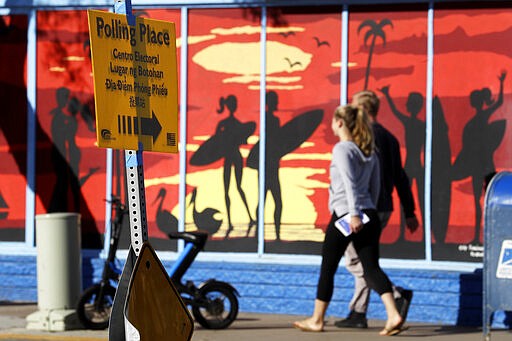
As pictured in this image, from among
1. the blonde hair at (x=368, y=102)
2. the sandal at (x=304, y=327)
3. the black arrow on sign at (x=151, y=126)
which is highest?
the blonde hair at (x=368, y=102)

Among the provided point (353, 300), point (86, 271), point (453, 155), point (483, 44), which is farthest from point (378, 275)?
point (86, 271)

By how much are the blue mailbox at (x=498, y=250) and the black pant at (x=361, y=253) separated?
48.1 inches

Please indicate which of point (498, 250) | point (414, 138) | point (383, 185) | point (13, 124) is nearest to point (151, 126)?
point (498, 250)

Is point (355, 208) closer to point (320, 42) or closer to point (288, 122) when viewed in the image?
point (288, 122)

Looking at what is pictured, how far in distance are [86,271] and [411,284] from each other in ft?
11.0

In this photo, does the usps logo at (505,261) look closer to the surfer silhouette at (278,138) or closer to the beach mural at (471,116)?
the beach mural at (471,116)

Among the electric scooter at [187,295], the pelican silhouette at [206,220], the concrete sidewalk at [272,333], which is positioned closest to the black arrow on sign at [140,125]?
the concrete sidewalk at [272,333]

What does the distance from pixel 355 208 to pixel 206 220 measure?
97.6 inches

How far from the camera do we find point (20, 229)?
39.8 ft

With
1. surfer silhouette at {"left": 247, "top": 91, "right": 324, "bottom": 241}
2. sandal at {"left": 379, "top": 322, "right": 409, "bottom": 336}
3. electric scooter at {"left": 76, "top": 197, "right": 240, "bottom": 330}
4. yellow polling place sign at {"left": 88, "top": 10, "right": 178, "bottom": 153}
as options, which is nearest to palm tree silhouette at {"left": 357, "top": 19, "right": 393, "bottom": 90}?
surfer silhouette at {"left": 247, "top": 91, "right": 324, "bottom": 241}

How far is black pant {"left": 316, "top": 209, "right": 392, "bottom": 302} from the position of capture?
31.4ft

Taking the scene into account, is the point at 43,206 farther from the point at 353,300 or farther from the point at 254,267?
the point at 353,300

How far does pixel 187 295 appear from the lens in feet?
32.4

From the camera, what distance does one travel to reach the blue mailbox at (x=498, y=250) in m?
8.41
